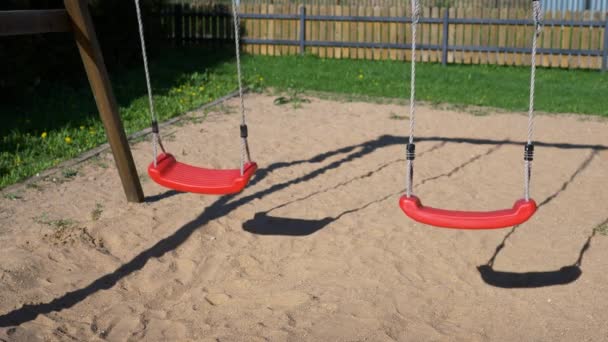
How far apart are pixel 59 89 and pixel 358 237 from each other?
6.09 m

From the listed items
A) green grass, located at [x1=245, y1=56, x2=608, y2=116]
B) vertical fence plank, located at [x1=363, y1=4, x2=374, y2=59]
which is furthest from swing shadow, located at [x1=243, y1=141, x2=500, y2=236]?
vertical fence plank, located at [x1=363, y1=4, x2=374, y2=59]

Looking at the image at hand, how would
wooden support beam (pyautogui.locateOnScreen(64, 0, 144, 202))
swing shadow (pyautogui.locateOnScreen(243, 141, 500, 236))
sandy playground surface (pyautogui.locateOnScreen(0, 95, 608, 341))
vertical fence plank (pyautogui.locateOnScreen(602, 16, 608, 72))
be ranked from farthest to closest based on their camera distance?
vertical fence plank (pyautogui.locateOnScreen(602, 16, 608, 72)) → swing shadow (pyautogui.locateOnScreen(243, 141, 500, 236)) → wooden support beam (pyautogui.locateOnScreen(64, 0, 144, 202)) → sandy playground surface (pyautogui.locateOnScreen(0, 95, 608, 341))

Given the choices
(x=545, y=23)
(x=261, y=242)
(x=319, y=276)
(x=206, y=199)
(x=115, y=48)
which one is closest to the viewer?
(x=319, y=276)

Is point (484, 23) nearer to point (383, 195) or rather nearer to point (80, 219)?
A: point (383, 195)

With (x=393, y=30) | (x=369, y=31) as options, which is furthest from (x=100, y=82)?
(x=369, y=31)

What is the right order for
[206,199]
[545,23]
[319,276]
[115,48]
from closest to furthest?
[319,276], [206,199], [115,48], [545,23]

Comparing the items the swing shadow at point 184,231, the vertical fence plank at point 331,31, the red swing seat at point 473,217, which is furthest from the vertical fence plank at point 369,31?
the red swing seat at point 473,217

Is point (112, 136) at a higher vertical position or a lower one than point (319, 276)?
higher

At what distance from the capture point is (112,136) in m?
5.68

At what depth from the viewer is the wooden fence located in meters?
14.5

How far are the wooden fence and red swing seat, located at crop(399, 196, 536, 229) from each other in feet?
36.5

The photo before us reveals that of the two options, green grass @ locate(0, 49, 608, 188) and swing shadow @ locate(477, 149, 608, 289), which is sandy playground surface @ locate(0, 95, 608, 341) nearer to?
swing shadow @ locate(477, 149, 608, 289)

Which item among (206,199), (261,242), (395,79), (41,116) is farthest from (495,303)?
(395,79)

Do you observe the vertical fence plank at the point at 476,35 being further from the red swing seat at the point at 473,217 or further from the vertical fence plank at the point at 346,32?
the red swing seat at the point at 473,217
